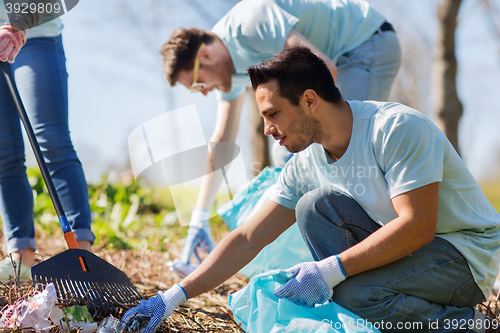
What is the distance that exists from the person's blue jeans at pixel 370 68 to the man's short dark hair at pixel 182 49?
2.59 feet

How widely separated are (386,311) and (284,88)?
811 mm

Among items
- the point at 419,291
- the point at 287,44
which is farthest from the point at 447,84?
the point at 419,291

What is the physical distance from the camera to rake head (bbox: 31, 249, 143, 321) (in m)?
1.51

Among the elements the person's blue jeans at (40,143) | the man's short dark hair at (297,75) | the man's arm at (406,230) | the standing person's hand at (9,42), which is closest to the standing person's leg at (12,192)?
the person's blue jeans at (40,143)

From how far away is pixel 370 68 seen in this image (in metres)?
2.27

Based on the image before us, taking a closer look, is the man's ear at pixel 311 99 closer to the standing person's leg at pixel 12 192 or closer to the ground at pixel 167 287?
the ground at pixel 167 287

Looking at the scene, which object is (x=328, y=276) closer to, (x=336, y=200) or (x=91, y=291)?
(x=336, y=200)

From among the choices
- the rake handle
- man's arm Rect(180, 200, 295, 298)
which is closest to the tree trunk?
man's arm Rect(180, 200, 295, 298)

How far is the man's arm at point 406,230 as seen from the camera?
127 cm

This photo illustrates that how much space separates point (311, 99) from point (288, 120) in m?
0.11

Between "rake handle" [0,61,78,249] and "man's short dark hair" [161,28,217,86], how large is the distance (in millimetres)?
799

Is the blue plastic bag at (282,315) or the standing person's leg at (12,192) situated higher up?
the standing person's leg at (12,192)

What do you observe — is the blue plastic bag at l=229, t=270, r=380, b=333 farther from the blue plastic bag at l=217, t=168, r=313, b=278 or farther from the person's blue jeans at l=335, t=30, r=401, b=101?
the person's blue jeans at l=335, t=30, r=401, b=101

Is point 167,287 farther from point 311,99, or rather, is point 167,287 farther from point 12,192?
point 311,99
